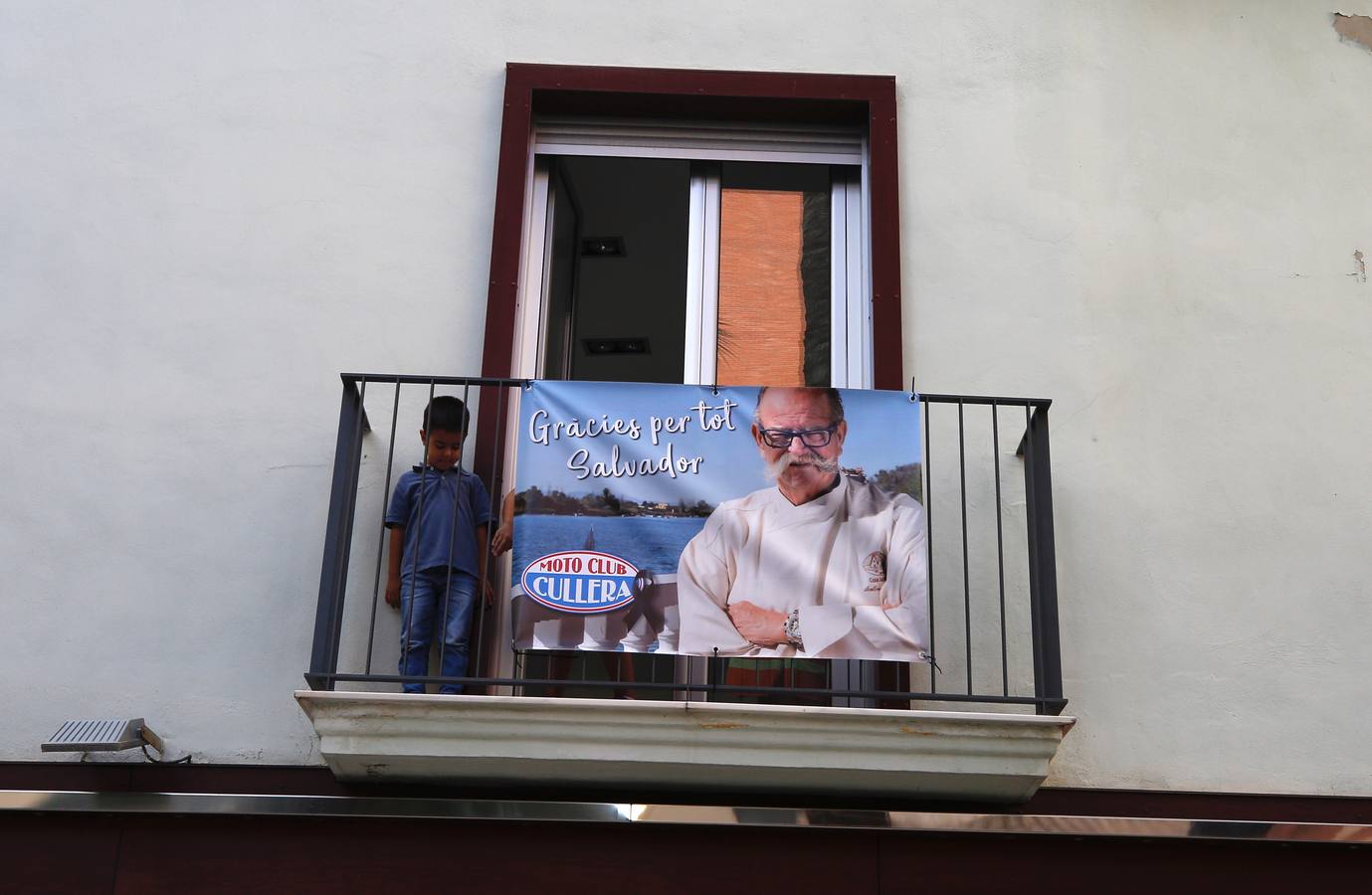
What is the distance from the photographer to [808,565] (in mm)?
6281

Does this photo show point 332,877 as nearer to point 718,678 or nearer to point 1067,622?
point 718,678

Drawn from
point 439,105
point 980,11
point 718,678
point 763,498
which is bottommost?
point 718,678

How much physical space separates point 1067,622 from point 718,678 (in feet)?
4.83

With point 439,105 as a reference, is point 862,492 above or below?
below

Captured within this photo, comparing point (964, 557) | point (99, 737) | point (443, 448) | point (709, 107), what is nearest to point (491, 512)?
point (443, 448)

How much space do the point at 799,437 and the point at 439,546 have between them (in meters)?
1.51

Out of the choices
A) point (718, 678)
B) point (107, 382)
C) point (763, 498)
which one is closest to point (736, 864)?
point (718, 678)

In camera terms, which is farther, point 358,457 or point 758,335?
point 758,335

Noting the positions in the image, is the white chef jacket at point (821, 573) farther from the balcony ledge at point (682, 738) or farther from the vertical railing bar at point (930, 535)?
the balcony ledge at point (682, 738)

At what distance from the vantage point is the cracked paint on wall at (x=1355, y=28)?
7754 millimetres

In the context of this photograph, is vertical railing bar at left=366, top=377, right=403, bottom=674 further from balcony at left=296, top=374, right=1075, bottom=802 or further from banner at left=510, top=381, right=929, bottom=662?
banner at left=510, top=381, right=929, bottom=662

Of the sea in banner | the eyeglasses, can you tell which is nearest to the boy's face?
the sea in banner

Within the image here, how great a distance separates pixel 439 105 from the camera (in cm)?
748

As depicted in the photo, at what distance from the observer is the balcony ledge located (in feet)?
19.5
